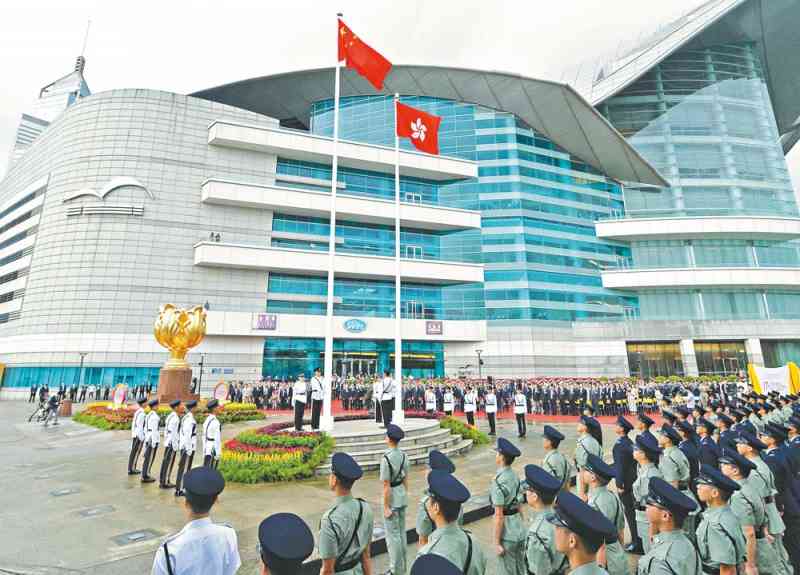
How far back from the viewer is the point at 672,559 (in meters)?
2.92

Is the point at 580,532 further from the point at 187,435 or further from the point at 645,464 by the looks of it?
the point at 187,435

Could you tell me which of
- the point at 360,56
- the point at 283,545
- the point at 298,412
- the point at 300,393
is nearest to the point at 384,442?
the point at 298,412

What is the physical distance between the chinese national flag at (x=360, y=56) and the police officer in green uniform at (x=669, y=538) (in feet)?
46.9

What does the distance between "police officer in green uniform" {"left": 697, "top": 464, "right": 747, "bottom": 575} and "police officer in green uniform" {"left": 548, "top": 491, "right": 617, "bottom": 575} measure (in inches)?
79.1

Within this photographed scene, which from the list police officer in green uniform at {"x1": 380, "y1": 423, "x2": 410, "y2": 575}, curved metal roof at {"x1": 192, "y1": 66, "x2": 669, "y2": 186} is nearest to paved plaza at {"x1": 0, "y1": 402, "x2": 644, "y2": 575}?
police officer in green uniform at {"x1": 380, "y1": 423, "x2": 410, "y2": 575}

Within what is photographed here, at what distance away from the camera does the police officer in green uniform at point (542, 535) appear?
11.2 ft

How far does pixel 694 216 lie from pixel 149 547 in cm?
5544

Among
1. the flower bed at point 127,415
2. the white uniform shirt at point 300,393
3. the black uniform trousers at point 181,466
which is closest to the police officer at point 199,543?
the black uniform trousers at point 181,466

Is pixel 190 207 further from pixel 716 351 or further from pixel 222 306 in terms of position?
pixel 716 351

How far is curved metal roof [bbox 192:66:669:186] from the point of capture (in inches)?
1757

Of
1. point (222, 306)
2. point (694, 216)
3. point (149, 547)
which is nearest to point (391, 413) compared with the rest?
point (149, 547)

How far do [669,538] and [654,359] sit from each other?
47635 millimetres

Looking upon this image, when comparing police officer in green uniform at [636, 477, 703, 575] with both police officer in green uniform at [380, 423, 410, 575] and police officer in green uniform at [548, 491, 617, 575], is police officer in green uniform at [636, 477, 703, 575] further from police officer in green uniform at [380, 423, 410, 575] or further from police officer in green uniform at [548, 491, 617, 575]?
police officer in green uniform at [380, 423, 410, 575]

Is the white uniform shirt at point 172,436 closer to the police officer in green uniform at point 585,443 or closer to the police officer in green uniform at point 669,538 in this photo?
the police officer in green uniform at point 585,443
